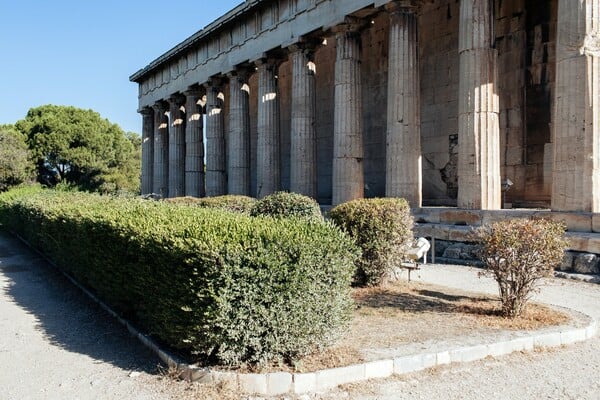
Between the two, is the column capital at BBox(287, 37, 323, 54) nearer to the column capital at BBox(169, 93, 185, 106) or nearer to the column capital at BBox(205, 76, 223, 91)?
the column capital at BBox(205, 76, 223, 91)

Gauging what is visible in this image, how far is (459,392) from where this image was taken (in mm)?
4738

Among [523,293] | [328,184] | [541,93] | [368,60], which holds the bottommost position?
[523,293]

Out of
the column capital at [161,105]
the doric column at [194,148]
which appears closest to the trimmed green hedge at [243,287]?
the doric column at [194,148]

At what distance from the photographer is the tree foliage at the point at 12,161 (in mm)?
40312

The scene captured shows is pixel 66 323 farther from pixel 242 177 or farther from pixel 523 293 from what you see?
pixel 242 177

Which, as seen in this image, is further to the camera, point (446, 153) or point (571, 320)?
point (446, 153)

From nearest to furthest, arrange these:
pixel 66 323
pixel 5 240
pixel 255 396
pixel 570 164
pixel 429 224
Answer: pixel 255 396 < pixel 66 323 < pixel 570 164 < pixel 429 224 < pixel 5 240

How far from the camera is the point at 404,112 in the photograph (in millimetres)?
15633

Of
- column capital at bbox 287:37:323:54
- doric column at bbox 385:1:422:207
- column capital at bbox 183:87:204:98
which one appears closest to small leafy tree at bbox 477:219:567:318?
doric column at bbox 385:1:422:207

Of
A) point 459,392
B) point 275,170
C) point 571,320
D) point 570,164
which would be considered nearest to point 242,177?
point 275,170

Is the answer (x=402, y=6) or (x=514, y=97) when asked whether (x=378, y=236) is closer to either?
(x=402, y=6)

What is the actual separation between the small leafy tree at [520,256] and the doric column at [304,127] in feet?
42.7

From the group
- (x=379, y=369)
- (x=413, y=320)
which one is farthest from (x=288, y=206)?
(x=379, y=369)

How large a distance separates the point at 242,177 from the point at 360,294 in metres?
16.5
